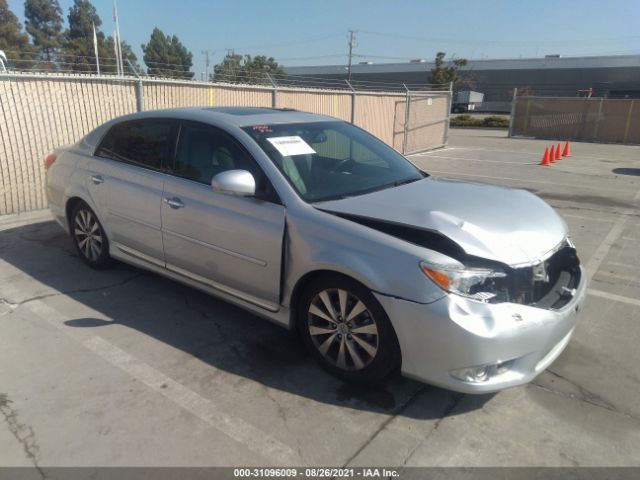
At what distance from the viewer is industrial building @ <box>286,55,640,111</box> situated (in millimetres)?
61062

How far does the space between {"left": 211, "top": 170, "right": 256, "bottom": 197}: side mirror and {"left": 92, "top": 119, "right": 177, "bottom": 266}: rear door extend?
92 cm

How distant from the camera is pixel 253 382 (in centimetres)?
313

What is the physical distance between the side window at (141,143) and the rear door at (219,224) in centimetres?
19

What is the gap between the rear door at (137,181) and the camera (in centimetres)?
403

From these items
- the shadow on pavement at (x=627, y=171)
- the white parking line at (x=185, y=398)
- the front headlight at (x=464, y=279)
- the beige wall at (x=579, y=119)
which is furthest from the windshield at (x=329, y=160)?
the beige wall at (x=579, y=119)

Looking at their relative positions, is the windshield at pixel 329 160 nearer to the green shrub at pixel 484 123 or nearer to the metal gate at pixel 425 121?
the metal gate at pixel 425 121

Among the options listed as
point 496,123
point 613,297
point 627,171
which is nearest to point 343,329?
point 613,297

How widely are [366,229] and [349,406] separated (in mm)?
1055

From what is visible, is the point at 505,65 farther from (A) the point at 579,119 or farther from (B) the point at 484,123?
(A) the point at 579,119

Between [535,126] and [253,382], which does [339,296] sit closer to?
[253,382]

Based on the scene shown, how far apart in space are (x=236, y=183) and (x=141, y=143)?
1.57m

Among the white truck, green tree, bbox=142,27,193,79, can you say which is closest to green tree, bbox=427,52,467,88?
the white truck

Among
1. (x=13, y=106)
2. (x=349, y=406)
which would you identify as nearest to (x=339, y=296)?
(x=349, y=406)

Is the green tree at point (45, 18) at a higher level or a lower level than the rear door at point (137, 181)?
higher
